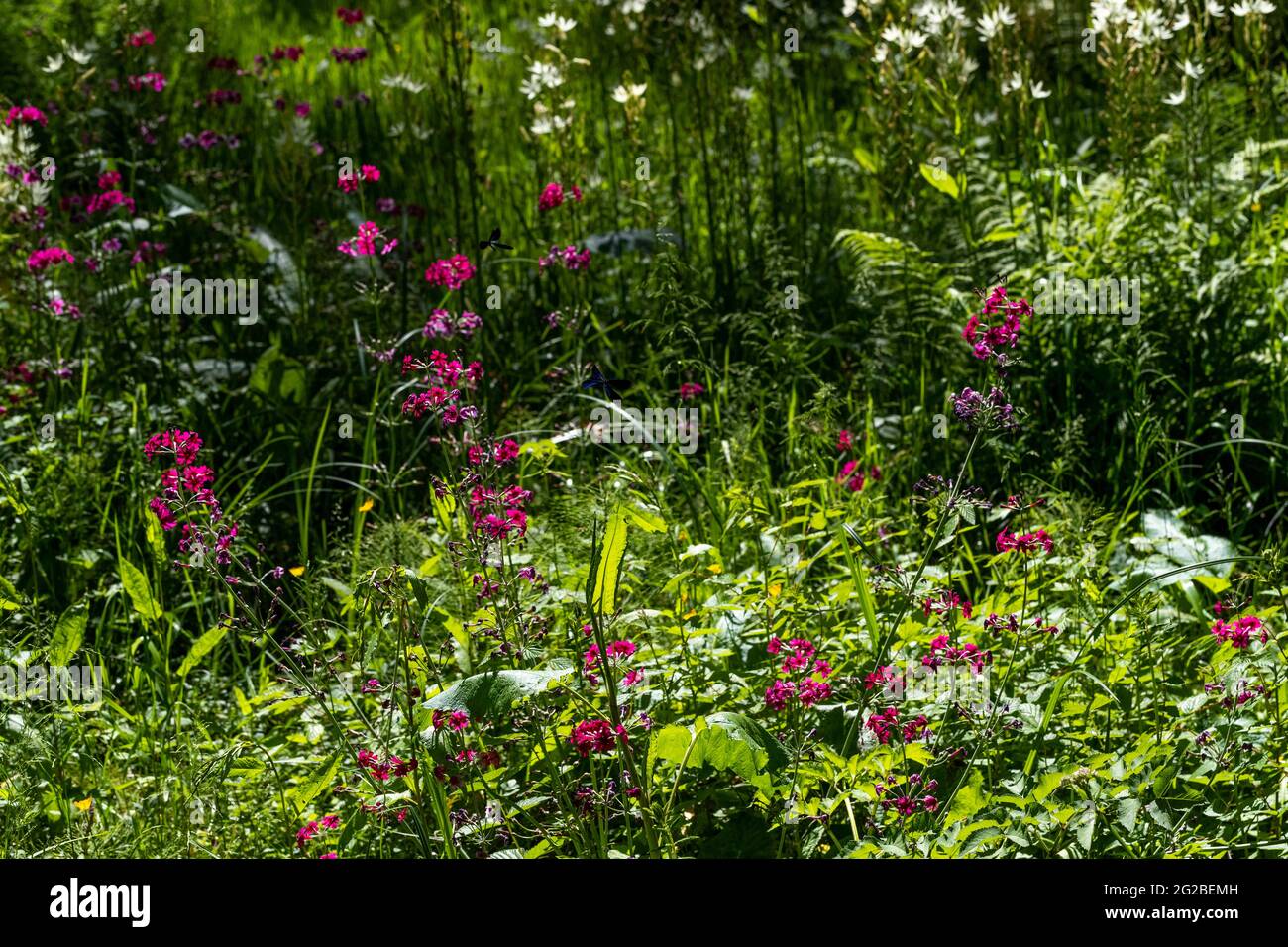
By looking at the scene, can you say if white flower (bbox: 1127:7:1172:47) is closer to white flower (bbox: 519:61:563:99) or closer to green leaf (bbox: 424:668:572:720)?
white flower (bbox: 519:61:563:99)

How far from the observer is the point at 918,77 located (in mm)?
4523

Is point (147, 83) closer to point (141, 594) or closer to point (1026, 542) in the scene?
point (141, 594)

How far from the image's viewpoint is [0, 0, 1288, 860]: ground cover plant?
2439 millimetres

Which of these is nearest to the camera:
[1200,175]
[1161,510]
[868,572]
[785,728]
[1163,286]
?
[785,728]

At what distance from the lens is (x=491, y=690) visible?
1.99 meters

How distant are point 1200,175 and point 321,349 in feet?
9.82

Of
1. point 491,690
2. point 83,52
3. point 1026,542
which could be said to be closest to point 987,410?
point 1026,542

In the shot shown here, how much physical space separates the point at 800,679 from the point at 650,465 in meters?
1.05

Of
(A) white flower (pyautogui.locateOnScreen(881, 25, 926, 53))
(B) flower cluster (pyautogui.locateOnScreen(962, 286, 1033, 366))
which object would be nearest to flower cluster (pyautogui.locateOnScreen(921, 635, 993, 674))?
(B) flower cluster (pyautogui.locateOnScreen(962, 286, 1033, 366))

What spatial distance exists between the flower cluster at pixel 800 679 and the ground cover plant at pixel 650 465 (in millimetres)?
16

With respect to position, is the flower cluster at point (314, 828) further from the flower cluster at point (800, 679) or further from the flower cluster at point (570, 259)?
the flower cluster at point (570, 259)

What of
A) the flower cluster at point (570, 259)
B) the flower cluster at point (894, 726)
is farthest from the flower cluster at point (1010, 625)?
the flower cluster at point (570, 259)
